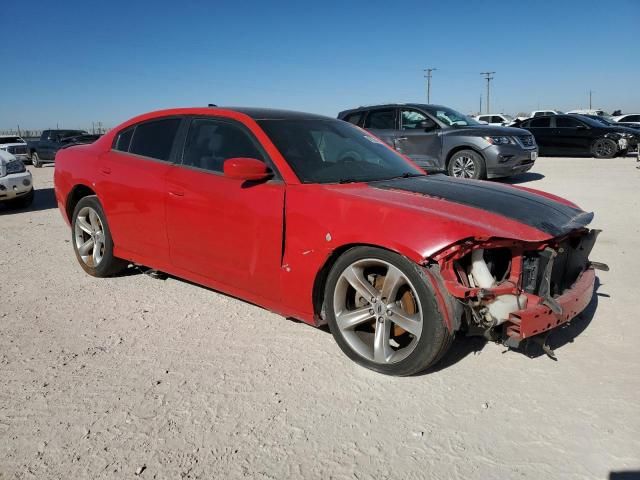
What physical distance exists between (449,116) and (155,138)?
8.57 meters

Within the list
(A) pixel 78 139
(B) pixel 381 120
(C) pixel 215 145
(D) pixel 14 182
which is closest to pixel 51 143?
(A) pixel 78 139

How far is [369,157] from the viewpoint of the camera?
4070mm

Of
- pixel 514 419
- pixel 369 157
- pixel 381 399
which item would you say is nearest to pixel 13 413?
pixel 381 399

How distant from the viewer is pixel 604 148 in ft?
54.6

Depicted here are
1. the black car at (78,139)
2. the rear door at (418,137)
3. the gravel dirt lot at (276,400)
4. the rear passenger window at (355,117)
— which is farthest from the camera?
the black car at (78,139)

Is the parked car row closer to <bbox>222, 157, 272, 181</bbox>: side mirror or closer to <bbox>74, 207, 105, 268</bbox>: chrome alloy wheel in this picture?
<bbox>74, 207, 105, 268</bbox>: chrome alloy wheel

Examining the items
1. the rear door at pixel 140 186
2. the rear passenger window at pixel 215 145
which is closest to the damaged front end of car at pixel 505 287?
the rear passenger window at pixel 215 145

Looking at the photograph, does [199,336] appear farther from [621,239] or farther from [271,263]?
[621,239]

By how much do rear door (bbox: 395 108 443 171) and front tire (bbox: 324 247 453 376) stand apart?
8.26m

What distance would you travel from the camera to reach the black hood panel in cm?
299

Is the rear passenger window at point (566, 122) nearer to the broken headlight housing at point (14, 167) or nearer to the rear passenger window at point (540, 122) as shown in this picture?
the rear passenger window at point (540, 122)

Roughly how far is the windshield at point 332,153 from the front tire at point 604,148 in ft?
48.9

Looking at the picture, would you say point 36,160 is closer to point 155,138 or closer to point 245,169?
point 155,138

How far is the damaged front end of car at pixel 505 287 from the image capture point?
2686 mm
